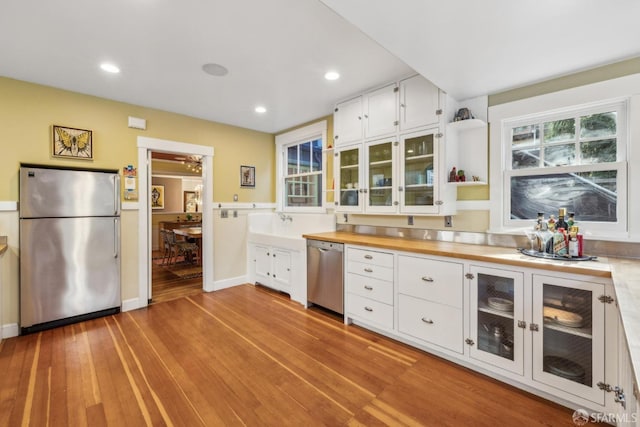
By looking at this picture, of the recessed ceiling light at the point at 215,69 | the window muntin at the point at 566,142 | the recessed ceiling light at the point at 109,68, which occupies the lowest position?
the window muntin at the point at 566,142

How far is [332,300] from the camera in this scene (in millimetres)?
3146

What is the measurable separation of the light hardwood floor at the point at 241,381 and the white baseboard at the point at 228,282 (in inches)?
45.8

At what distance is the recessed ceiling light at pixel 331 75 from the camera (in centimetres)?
268

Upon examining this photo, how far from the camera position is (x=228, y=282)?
4336 millimetres

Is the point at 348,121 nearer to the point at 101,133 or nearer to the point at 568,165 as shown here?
the point at 568,165

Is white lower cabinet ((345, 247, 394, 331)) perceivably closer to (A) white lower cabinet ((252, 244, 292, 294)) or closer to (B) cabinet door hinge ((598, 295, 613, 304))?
(A) white lower cabinet ((252, 244, 292, 294))

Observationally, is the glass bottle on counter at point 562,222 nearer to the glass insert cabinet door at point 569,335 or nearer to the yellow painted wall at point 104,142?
the glass insert cabinet door at point 569,335

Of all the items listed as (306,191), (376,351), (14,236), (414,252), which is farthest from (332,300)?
(14,236)

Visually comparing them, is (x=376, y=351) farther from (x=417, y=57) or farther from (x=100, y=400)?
(x=417, y=57)

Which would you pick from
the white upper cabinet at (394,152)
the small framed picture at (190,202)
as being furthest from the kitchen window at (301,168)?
the small framed picture at (190,202)

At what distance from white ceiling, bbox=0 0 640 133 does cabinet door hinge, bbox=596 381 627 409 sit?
6.87 ft

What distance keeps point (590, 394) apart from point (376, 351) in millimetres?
1368

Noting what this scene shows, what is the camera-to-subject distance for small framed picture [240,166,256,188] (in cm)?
Result: 453

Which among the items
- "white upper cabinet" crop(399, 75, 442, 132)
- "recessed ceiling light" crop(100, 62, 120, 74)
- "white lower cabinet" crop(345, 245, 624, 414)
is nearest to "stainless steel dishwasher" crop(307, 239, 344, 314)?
"white lower cabinet" crop(345, 245, 624, 414)
